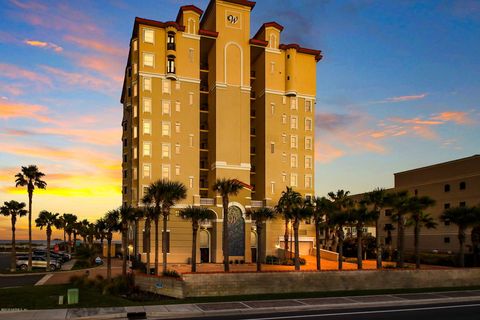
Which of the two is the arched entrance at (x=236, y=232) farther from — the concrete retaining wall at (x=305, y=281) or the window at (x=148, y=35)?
the concrete retaining wall at (x=305, y=281)

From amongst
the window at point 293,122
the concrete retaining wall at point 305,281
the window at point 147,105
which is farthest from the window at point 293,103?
the concrete retaining wall at point 305,281

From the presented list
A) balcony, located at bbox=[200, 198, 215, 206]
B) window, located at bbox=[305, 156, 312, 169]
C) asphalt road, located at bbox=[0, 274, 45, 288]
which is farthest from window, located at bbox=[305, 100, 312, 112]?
asphalt road, located at bbox=[0, 274, 45, 288]

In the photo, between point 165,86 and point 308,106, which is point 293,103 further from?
point 165,86

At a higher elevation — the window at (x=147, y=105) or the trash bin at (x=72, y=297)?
the window at (x=147, y=105)

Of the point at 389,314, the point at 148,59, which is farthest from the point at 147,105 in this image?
the point at 389,314

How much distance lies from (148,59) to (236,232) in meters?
30.0

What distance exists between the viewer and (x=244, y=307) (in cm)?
2794

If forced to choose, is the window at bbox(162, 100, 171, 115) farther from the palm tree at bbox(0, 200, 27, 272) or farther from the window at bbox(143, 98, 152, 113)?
the palm tree at bbox(0, 200, 27, 272)

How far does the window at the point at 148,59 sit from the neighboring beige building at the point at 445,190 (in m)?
52.3

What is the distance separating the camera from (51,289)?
109ft

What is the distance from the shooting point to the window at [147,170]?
66375 millimetres

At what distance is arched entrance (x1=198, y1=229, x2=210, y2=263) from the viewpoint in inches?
2682

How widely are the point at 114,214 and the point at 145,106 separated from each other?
26.6 m

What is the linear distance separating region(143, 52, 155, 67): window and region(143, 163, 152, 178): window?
1538cm
